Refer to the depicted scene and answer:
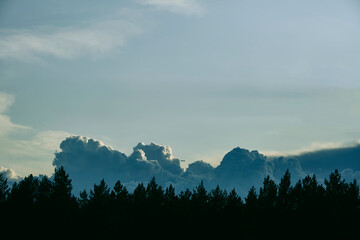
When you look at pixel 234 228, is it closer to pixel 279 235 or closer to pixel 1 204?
pixel 279 235

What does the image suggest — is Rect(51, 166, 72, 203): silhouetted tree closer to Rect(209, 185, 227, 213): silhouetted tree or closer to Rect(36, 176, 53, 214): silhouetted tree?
Rect(36, 176, 53, 214): silhouetted tree

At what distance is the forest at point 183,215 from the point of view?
78438 millimetres

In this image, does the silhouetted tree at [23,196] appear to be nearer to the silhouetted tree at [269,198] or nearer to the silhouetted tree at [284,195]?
the silhouetted tree at [269,198]

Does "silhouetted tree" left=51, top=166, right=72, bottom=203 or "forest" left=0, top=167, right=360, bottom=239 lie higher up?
"silhouetted tree" left=51, top=166, right=72, bottom=203

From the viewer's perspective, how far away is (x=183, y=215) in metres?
84.2

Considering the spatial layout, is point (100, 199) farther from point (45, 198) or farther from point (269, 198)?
point (269, 198)

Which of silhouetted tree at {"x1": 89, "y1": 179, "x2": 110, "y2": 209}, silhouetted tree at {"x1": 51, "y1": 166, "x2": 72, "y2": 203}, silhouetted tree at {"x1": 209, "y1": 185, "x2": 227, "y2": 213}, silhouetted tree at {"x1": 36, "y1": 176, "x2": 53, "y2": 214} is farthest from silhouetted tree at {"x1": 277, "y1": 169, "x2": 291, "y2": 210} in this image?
silhouetted tree at {"x1": 36, "y1": 176, "x2": 53, "y2": 214}

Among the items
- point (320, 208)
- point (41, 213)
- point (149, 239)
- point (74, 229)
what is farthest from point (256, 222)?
point (41, 213)

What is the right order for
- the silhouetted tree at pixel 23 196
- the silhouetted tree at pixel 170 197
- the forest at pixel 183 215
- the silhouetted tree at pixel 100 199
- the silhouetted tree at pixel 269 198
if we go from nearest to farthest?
the forest at pixel 183 215 < the silhouetted tree at pixel 100 199 < the silhouetted tree at pixel 23 196 < the silhouetted tree at pixel 269 198 < the silhouetted tree at pixel 170 197

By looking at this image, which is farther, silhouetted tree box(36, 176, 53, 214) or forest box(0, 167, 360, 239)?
silhouetted tree box(36, 176, 53, 214)

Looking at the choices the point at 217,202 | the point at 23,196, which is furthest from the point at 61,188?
the point at 217,202

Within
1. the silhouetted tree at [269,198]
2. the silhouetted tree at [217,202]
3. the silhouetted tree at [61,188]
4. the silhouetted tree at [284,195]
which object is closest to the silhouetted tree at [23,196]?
the silhouetted tree at [61,188]

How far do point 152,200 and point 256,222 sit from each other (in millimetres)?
20580

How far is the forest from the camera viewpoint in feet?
257
